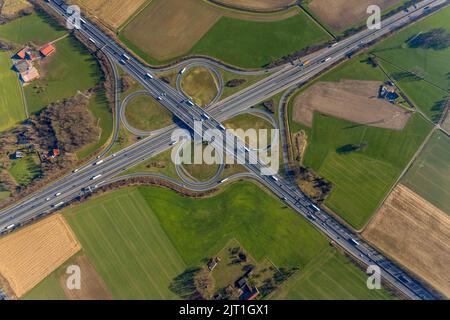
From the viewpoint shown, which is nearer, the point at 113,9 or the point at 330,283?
the point at 330,283

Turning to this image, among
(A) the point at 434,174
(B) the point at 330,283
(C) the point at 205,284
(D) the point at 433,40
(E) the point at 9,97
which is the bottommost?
(B) the point at 330,283

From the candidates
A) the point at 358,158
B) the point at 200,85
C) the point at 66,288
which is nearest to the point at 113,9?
the point at 200,85

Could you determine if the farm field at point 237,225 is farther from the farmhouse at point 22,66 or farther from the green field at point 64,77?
the farmhouse at point 22,66

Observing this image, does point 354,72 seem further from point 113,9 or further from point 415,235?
point 113,9

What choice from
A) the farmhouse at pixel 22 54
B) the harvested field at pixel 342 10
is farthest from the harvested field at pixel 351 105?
the farmhouse at pixel 22 54

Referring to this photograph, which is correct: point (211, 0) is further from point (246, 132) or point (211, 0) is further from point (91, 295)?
point (91, 295)

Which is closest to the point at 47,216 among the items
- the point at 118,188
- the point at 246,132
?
the point at 118,188

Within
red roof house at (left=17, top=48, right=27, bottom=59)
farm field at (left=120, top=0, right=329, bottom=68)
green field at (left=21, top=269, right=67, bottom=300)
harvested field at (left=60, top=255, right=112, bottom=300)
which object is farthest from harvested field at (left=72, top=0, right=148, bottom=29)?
green field at (left=21, top=269, right=67, bottom=300)

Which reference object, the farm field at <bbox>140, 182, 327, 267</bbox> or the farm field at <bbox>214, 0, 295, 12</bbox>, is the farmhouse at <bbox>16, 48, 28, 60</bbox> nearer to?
the farm field at <bbox>140, 182, 327, 267</bbox>
